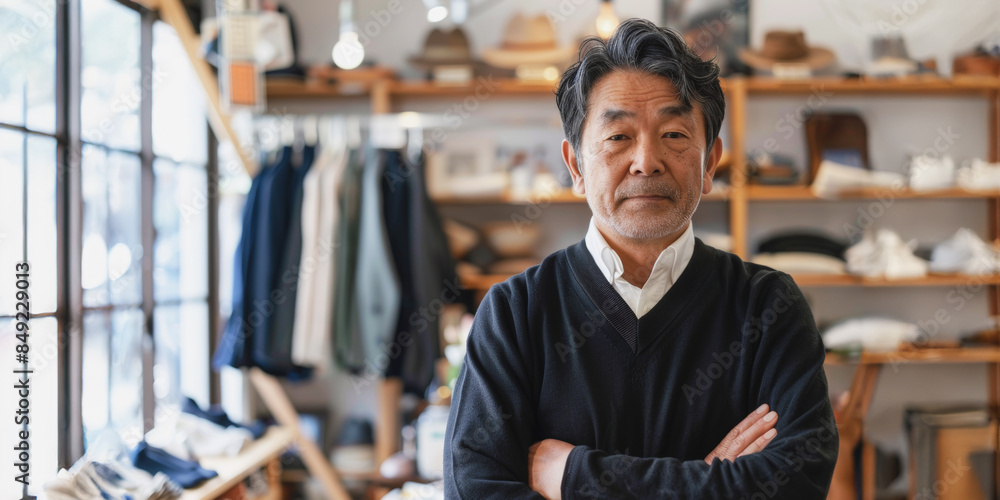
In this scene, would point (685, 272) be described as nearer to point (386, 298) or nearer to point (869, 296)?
point (386, 298)

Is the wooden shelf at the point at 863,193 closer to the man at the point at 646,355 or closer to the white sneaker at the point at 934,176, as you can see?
the white sneaker at the point at 934,176

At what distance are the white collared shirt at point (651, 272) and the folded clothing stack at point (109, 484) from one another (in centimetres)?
142

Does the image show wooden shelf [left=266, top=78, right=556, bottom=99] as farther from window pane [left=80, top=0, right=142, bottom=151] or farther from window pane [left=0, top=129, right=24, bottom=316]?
window pane [left=0, top=129, right=24, bottom=316]

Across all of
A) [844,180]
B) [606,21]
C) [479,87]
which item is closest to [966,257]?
[844,180]

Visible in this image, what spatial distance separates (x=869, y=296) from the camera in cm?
320

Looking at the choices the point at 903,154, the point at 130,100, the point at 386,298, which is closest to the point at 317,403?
the point at 386,298

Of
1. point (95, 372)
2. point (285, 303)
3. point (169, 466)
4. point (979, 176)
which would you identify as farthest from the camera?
point (979, 176)

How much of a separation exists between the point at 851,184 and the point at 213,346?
8.89ft

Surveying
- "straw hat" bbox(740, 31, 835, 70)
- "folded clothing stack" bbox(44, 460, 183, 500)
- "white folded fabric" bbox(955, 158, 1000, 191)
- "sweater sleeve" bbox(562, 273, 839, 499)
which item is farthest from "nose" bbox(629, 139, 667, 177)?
"white folded fabric" bbox(955, 158, 1000, 191)

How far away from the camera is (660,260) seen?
3.56 ft

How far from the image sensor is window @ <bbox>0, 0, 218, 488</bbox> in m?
1.83

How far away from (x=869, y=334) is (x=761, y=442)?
Answer: 7.02 feet

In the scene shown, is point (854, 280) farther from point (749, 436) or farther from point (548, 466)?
point (548, 466)

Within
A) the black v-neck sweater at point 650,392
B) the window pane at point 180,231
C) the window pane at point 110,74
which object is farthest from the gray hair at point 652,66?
the window pane at point 180,231
